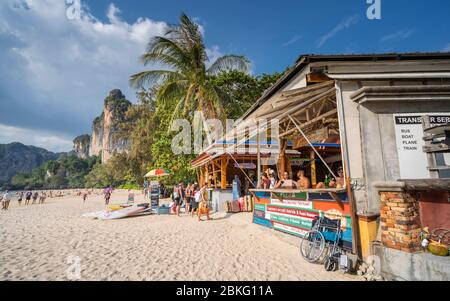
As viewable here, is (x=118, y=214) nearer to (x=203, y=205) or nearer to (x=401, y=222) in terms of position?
(x=203, y=205)

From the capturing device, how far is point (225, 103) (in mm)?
15312

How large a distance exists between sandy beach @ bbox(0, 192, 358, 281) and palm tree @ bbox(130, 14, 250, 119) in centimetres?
877

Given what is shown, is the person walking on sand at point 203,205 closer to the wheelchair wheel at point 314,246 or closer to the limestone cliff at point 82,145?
the wheelchair wheel at point 314,246

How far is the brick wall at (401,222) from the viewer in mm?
3383

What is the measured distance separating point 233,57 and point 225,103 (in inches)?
120

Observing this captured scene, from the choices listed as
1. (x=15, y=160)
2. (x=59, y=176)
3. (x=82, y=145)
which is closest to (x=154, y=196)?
(x=59, y=176)

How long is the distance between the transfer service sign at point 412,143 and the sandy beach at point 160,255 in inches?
87.1

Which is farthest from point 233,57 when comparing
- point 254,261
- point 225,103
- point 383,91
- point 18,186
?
point 18,186

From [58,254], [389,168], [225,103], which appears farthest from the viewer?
[225,103]

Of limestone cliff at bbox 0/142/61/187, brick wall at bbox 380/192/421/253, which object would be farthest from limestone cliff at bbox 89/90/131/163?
brick wall at bbox 380/192/421/253

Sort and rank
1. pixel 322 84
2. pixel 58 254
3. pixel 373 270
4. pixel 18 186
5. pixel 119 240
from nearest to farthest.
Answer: pixel 373 270
pixel 322 84
pixel 58 254
pixel 119 240
pixel 18 186

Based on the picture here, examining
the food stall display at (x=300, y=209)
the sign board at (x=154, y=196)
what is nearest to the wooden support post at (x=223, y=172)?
the food stall display at (x=300, y=209)

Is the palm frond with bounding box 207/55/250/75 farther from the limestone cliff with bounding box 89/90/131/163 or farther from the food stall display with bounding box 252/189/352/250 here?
the limestone cliff with bounding box 89/90/131/163
